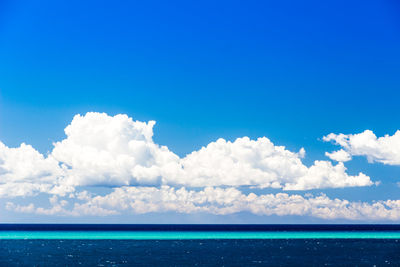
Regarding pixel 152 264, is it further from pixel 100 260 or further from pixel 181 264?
pixel 100 260

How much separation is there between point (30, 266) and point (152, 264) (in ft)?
48.8

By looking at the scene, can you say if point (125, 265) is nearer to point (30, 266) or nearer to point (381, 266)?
point (30, 266)

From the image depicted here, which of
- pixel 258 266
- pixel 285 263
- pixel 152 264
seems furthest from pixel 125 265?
pixel 285 263

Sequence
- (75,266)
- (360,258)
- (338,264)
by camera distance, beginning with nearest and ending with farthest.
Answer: (75,266)
(338,264)
(360,258)

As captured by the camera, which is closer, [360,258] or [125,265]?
[125,265]

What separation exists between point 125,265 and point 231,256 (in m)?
18.7

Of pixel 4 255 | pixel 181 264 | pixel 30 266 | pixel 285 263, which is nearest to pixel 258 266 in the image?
pixel 285 263

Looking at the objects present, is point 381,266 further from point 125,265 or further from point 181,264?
point 125,265

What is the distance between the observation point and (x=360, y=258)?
2788 inches

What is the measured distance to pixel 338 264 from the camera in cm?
6275

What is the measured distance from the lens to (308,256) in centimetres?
7344

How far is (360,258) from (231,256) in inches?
743

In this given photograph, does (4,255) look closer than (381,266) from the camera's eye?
No

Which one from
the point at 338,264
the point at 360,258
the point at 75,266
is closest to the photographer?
the point at 75,266
